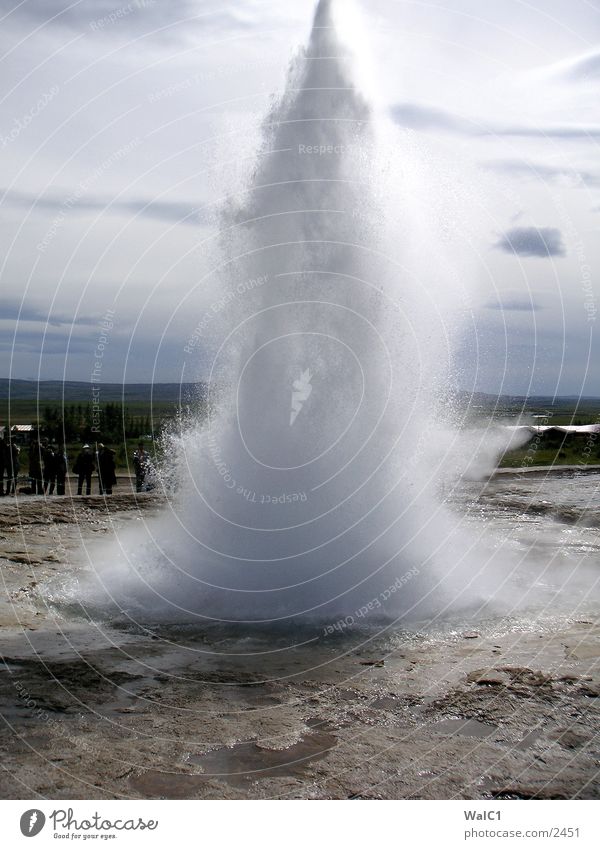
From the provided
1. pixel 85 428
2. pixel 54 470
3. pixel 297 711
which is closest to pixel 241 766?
pixel 297 711

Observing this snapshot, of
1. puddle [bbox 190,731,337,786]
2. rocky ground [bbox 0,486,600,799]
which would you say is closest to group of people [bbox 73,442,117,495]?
rocky ground [bbox 0,486,600,799]

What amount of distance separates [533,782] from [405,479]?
798 cm

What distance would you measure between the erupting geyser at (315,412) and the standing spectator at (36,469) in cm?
1006

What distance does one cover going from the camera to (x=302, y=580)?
574 inches

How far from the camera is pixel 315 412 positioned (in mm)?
15547

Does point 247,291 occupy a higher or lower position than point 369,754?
higher

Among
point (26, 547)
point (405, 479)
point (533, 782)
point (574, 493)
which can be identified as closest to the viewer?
point (533, 782)

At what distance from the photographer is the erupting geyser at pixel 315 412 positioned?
583 inches

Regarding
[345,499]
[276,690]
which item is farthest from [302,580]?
[276,690]

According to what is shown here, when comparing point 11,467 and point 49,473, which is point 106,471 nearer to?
point 49,473

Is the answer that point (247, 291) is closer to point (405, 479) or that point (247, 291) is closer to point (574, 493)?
point (405, 479)

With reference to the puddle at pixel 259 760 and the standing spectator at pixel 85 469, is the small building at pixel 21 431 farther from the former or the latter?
the puddle at pixel 259 760

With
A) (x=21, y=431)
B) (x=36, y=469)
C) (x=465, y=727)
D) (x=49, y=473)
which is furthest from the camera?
(x=21, y=431)

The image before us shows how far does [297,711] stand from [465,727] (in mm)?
2001
